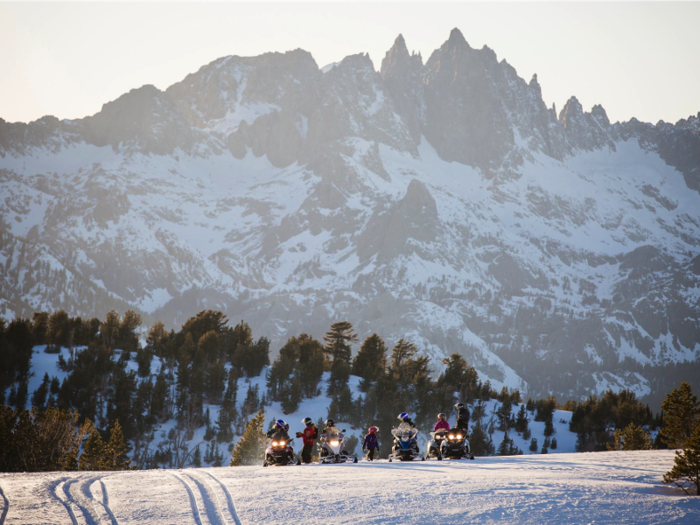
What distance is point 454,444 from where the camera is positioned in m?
33.3

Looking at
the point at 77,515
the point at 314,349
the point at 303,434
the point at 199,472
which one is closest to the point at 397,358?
the point at 314,349

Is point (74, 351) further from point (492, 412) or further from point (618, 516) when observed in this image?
point (618, 516)

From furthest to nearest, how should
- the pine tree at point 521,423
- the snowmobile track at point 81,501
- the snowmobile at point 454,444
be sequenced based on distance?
the pine tree at point 521,423
the snowmobile at point 454,444
the snowmobile track at point 81,501

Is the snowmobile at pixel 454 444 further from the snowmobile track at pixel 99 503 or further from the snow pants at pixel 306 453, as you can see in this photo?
the snowmobile track at pixel 99 503

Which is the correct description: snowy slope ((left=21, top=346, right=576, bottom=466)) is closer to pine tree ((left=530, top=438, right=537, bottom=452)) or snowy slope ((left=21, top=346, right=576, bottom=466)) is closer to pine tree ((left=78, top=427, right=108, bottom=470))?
pine tree ((left=530, top=438, right=537, bottom=452))

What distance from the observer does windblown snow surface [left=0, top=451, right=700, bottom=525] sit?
18.7 meters

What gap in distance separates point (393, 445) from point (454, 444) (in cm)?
301

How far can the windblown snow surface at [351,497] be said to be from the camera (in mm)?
18734

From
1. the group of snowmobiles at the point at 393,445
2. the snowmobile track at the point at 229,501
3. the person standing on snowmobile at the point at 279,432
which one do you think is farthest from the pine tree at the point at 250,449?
the snowmobile track at the point at 229,501

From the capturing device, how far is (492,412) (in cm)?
10831

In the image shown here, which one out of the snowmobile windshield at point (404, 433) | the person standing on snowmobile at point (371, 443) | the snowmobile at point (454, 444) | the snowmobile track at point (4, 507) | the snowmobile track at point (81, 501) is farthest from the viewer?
the person standing on snowmobile at point (371, 443)

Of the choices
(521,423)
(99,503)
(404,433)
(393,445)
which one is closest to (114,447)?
(393,445)

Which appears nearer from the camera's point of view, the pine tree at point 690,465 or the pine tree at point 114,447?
the pine tree at point 690,465

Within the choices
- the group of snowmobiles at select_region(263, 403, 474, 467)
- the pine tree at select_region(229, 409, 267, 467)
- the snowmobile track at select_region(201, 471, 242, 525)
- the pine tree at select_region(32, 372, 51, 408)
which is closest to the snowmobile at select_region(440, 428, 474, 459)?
the group of snowmobiles at select_region(263, 403, 474, 467)
